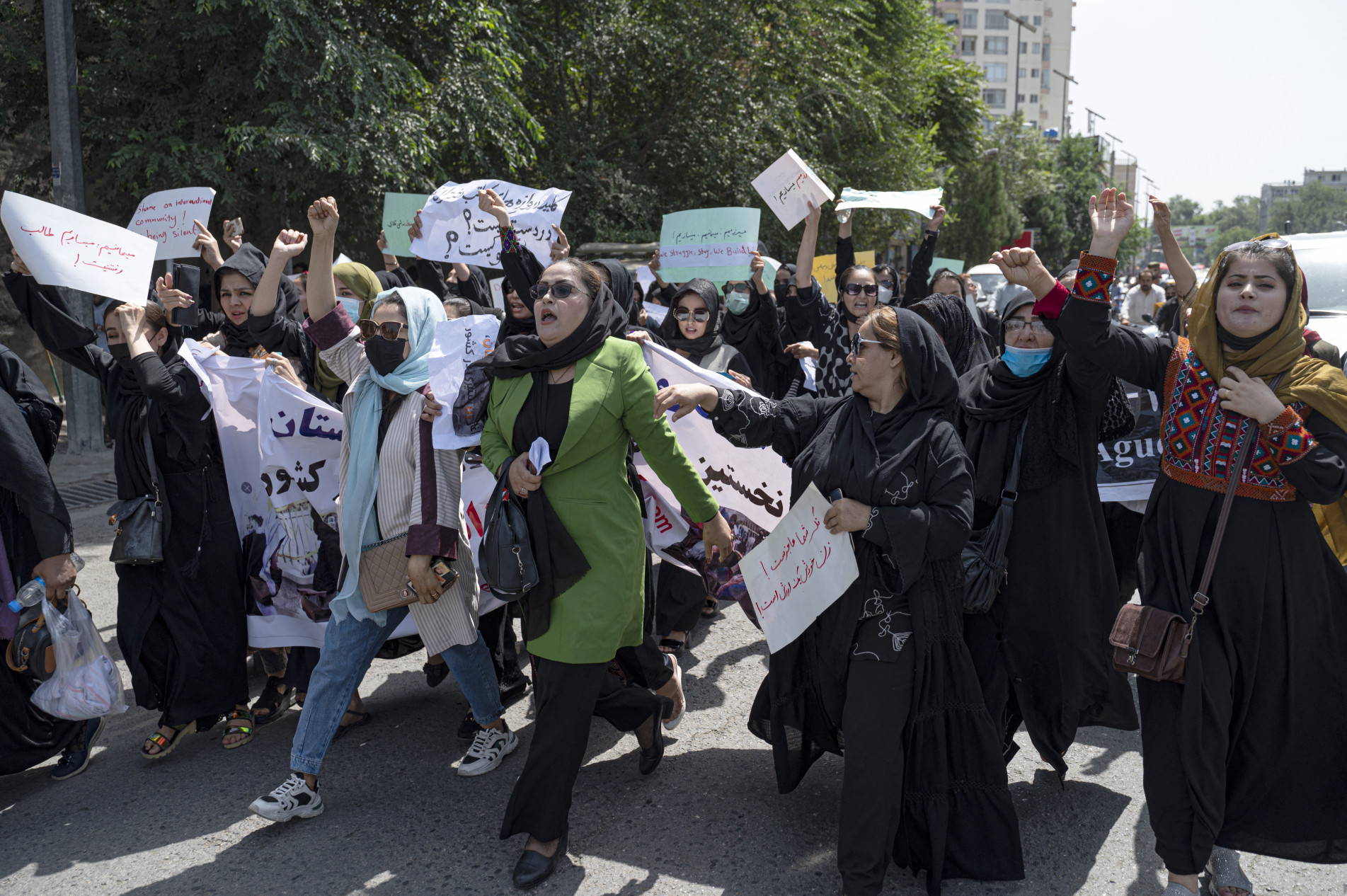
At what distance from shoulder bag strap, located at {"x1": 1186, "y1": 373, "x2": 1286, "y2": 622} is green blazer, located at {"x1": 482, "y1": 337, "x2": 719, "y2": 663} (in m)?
1.48

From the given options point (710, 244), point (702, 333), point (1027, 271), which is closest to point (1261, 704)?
point (1027, 271)

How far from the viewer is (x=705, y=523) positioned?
3449mm

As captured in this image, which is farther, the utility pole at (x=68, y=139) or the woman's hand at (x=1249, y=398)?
the utility pole at (x=68, y=139)

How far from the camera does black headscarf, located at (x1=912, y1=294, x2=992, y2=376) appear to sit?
4.30m

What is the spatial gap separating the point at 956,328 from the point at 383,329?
7.60 feet

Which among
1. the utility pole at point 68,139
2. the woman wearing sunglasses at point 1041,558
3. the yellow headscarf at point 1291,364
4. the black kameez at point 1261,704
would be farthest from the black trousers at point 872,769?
the utility pole at point 68,139

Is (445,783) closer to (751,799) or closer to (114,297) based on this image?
(751,799)

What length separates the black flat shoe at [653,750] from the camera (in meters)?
3.82

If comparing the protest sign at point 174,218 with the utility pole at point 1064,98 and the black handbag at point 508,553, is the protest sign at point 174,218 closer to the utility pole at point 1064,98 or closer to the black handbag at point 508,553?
the black handbag at point 508,553

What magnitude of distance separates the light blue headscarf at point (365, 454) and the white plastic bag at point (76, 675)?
954mm

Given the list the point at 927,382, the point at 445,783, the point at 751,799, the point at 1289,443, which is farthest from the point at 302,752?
the point at 1289,443

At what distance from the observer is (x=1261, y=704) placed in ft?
9.60

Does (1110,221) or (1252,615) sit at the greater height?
(1110,221)

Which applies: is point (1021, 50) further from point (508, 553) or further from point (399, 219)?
point (508, 553)
